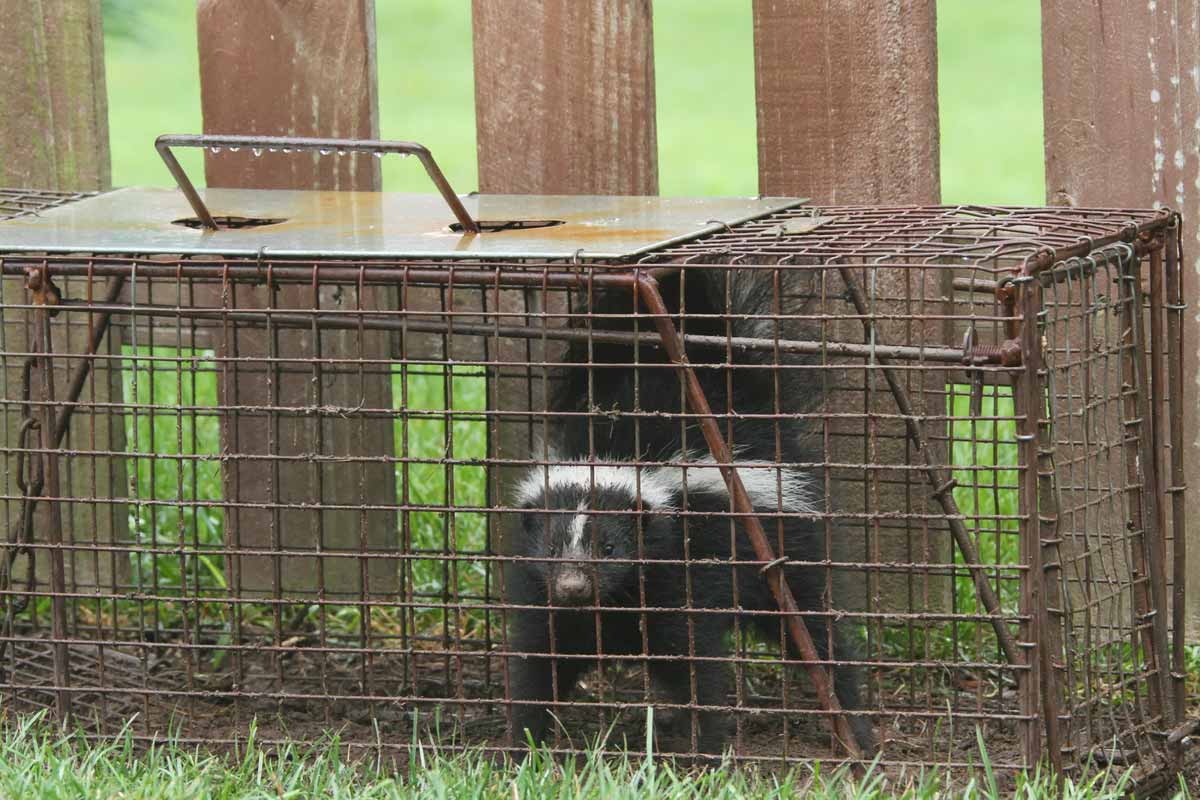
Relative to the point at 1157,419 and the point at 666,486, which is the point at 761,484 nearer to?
the point at 666,486

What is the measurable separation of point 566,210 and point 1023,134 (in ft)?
37.4

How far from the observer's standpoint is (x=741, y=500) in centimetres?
328

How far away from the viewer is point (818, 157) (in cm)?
413

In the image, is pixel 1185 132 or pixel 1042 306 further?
pixel 1185 132

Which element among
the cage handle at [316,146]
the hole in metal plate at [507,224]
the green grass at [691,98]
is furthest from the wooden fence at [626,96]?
the green grass at [691,98]

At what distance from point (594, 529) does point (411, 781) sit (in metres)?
0.79

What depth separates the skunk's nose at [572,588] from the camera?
3699 mm

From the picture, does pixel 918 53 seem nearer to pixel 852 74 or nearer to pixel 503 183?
pixel 852 74

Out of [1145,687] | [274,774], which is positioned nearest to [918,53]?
[1145,687]

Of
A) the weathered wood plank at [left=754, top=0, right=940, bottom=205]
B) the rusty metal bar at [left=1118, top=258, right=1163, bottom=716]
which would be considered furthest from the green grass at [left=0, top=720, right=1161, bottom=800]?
the weathered wood plank at [left=754, top=0, right=940, bottom=205]

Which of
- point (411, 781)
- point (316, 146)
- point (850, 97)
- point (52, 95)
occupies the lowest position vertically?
point (411, 781)

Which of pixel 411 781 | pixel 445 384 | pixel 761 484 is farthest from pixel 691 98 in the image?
pixel 411 781

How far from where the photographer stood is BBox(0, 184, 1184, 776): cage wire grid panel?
128 inches

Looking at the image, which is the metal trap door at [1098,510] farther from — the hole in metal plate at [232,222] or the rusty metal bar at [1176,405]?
the hole in metal plate at [232,222]
